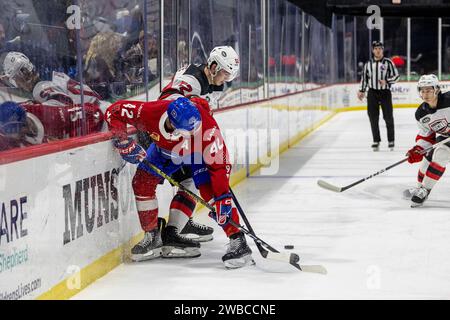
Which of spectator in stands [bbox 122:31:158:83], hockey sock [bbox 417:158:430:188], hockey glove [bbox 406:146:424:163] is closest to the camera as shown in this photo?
spectator in stands [bbox 122:31:158:83]

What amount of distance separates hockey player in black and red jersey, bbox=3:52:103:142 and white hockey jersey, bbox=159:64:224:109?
0.34m

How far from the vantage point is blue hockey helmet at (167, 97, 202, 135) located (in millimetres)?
3906

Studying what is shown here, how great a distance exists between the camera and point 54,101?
11.9ft

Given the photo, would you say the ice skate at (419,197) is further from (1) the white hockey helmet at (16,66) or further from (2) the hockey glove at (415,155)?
(1) the white hockey helmet at (16,66)

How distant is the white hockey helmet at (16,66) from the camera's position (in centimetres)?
317

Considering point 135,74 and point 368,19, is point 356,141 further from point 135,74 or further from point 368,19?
point 368,19

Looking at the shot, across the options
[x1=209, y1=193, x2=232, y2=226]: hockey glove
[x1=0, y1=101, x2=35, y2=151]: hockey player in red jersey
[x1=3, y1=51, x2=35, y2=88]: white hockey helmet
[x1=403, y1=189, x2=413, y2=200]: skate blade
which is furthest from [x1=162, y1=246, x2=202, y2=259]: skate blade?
[x1=403, y1=189, x2=413, y2=200]: skate blade

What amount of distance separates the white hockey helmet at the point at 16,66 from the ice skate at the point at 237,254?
1249mm

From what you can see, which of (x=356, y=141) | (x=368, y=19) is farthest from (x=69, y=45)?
(x=368, y=19)

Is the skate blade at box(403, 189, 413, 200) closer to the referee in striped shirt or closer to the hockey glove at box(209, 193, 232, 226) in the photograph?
the hockey glove at box(209, 193, 232, 226)

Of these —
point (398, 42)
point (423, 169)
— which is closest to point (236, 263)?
point (423, 169)

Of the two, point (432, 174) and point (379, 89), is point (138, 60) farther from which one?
point (379, 89)

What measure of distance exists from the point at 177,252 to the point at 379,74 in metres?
6.26
